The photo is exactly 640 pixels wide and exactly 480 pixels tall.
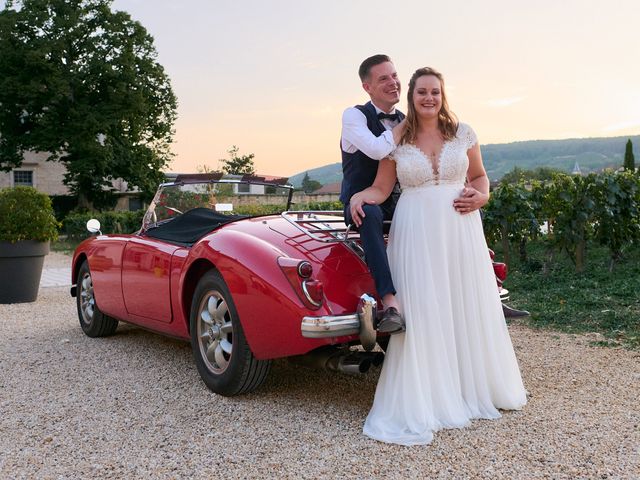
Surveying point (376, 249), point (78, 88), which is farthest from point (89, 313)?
point (78, 88)

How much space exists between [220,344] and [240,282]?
0.56 meters

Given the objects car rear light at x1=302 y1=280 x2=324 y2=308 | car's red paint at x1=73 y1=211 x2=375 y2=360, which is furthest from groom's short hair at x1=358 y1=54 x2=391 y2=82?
car rear light at x1=302 y1=280 x2=324 y2=308

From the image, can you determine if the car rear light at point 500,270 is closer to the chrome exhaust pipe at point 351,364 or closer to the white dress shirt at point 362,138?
the white dress shirt at point 362,138

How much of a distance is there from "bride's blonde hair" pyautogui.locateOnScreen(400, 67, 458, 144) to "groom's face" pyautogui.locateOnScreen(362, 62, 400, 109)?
6.9 inches

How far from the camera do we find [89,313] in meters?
6.93

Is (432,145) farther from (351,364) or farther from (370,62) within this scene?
(351,364)

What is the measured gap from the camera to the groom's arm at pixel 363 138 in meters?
4.24

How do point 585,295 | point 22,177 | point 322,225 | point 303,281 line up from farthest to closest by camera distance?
point 22,177 < point 585,295 < point 322,225 < point 303,281

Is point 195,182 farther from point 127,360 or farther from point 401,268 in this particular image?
point 401,268

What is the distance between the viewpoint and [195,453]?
3609 millimetres

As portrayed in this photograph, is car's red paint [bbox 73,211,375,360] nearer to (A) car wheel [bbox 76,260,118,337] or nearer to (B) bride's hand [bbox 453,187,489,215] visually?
(B) bride's hand [bbox 453,187,489,215]

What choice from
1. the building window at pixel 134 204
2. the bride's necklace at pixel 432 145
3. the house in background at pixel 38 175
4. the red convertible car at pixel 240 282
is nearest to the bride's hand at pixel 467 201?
the bride's necklace at pixel 432 145

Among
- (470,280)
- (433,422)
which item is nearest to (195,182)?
(470,280)

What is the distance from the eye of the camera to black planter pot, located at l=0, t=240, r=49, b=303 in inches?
391
